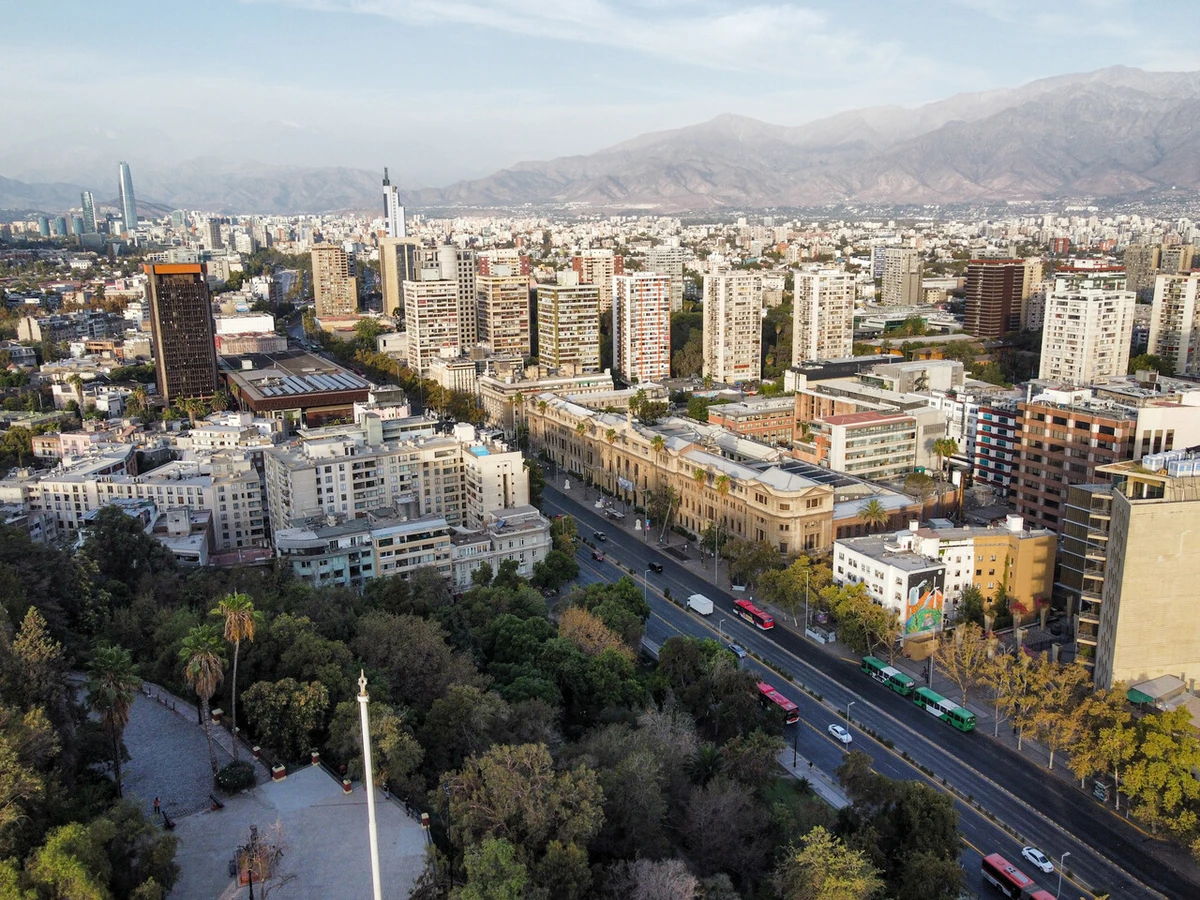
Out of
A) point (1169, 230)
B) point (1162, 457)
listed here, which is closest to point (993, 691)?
point (1162, 457)

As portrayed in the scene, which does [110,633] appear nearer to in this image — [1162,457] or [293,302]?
[1162,457]

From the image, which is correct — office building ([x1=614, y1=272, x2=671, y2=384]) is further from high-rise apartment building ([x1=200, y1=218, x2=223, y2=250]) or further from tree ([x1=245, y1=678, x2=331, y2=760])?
high-rise apartment building ([x1=200, y1=218, x2=223, y2=250])

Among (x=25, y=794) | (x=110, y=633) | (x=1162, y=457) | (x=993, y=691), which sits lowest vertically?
(x=993, y=691)

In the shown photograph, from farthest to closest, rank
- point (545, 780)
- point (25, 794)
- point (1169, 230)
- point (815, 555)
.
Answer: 1. point (1169, 230)
2. point (815, 555)
3. point (545, 780)
4. point (25, 794)

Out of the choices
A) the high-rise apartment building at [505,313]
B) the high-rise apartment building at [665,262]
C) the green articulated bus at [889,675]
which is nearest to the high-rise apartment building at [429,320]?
the high-rise apartment building at [505,313]

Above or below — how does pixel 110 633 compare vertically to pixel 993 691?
above

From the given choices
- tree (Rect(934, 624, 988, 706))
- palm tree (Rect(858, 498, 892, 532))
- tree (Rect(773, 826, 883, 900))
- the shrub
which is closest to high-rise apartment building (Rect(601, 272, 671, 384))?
palm tree (Rect(858, 498, 892, 532))
